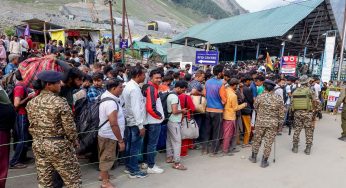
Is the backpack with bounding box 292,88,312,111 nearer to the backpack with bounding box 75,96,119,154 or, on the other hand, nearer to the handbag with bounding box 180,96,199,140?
the handbag with bounding box 180,96,199,140

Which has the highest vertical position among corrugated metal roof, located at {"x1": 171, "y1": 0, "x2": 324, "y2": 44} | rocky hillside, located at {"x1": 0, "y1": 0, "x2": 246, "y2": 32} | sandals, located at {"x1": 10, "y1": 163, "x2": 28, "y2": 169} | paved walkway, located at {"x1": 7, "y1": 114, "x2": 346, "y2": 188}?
rocky hillside, located at {"x1": 0, "y1": 0, "x2": 246, "y2": 32}

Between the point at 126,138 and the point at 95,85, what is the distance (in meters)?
1.17

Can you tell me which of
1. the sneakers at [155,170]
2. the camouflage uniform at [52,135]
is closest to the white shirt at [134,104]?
the sneakers at [155,170]

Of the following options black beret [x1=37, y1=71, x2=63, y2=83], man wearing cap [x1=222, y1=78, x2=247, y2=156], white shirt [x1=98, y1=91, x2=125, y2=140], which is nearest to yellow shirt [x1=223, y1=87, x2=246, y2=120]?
man wearing cap [x1=222, y1=78, x2=247, y2=156]

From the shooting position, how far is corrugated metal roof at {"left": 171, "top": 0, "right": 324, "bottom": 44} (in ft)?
58.3

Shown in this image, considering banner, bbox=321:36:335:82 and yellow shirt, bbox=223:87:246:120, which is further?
banner, bbox=321:36:335:82

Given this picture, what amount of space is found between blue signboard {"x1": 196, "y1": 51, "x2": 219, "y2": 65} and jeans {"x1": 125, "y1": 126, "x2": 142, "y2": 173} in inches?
232

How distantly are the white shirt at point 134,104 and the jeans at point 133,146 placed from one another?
14cm

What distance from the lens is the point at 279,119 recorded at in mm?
5438

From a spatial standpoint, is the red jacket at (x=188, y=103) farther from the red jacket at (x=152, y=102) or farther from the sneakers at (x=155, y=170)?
the sneakers at (x=155, y=170)

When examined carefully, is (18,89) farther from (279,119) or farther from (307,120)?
(307,120)

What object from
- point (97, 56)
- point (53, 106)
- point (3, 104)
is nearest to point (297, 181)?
point (53, 106)

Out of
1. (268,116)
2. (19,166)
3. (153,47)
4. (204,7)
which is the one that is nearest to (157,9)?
(204,7)

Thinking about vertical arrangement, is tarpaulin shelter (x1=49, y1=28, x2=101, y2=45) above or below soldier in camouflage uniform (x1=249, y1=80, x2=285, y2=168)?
above
